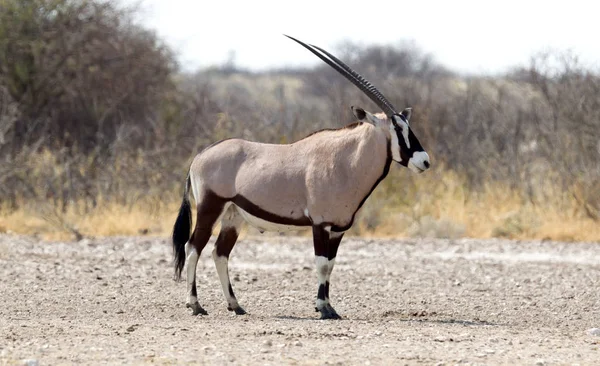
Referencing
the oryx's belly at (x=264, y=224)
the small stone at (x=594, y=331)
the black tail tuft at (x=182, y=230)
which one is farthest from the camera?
the black tail tuft at (x=182, y=230)

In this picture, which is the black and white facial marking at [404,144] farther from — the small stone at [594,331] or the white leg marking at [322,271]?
the small stone at [594,331]

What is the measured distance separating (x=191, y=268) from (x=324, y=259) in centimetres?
113

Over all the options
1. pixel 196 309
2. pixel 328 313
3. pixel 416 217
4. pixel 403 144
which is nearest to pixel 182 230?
pixel 196 309

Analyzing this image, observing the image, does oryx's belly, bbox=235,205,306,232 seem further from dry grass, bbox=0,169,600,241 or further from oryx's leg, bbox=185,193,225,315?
dry grass, bbox=0,169,600,241

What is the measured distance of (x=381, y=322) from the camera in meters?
9.24

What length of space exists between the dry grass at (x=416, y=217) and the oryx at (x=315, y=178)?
7005 millimetres

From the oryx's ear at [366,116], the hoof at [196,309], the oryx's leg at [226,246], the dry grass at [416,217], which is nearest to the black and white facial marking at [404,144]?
the oryx's ear at [366,116]

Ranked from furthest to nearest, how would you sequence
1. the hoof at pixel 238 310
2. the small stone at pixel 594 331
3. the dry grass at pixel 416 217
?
the dry grass at pixel 416 217, the hoof at pixel 238 310, the small stone at pixel 594 331

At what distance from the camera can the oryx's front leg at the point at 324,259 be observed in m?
9.49

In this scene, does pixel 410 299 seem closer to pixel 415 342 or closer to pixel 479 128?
pixel 415 342

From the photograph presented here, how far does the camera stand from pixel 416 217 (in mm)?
17766

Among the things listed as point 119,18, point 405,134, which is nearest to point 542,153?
point 119,18

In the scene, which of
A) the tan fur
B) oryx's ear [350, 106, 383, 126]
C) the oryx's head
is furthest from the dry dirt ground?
oryx's ear [350, 106, 383, 126]

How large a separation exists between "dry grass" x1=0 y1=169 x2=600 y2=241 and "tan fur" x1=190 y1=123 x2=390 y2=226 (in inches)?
279
